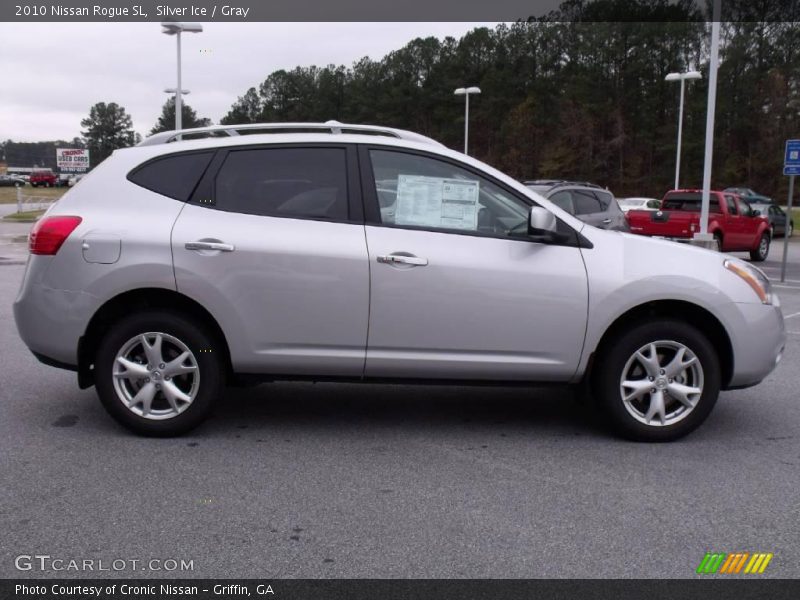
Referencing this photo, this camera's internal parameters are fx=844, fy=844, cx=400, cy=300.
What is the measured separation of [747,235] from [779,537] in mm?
19095

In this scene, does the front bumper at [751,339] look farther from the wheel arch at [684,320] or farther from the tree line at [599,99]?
the tree line at [599,99]

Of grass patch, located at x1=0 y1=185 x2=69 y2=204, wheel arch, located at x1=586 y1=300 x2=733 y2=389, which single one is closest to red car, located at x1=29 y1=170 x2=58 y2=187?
grass patch, located at x1=0 y1=185 x2=69 y2=204

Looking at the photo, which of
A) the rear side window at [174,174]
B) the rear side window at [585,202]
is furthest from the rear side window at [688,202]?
the rear side window at [174,174]

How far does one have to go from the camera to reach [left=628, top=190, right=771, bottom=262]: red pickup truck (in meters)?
20.5

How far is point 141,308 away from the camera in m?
5.09

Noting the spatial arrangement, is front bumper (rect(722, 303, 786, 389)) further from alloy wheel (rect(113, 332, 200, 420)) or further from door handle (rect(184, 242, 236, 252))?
alloy wheel (rect(113, 332, 200, 420))

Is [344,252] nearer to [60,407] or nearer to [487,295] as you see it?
[487,295]

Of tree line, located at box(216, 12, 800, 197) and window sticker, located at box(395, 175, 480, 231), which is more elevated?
tree line, located at box(216, 12, 800, 197)

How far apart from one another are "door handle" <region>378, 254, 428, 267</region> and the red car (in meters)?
81.2

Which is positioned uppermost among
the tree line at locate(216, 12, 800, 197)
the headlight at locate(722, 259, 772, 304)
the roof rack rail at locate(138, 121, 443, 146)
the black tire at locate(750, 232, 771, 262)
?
the tree line at locate(216, 12, 800, 197)

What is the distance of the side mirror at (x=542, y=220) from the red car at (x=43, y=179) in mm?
81485

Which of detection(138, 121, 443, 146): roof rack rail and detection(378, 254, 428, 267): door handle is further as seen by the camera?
detection(138, 121, 443, 146): roof rack rail
